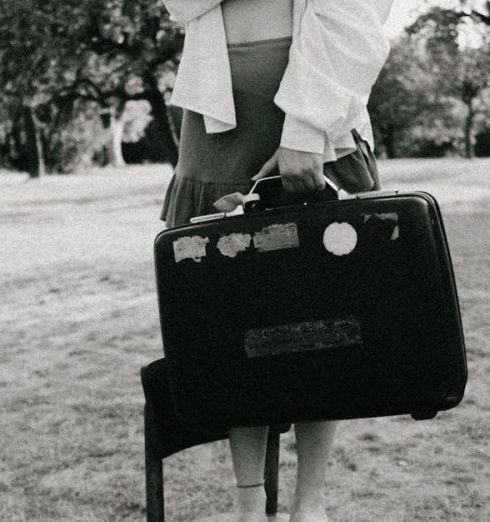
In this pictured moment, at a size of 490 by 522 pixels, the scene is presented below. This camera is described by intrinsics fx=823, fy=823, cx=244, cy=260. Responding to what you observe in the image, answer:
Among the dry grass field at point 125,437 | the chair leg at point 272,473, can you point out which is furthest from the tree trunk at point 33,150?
the chair leg at point 272,473

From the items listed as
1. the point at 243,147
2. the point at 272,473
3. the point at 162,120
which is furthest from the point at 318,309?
the point at 162,120

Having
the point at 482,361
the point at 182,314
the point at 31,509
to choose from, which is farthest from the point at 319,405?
the point at 482,361

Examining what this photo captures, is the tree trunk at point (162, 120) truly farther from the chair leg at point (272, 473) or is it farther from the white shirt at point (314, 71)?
the white shirt at point (314, 71)

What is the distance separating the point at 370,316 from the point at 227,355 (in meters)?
0.30

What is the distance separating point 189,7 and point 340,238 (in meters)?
0.65

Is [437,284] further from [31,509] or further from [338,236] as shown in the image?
[31,509]

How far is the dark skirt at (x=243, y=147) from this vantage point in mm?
1819

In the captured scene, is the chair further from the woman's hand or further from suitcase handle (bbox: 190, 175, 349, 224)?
the woman's hand

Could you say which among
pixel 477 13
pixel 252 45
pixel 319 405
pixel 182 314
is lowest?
pixel 477 13

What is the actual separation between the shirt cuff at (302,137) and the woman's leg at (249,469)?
2.28ft

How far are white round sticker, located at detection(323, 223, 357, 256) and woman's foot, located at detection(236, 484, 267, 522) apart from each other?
2.34 ft

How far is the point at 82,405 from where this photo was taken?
11.9ft

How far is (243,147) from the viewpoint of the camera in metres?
1.86

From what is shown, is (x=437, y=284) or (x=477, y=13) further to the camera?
(x=477, y=13)
